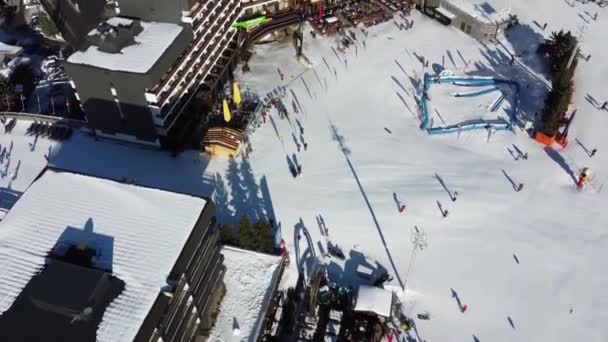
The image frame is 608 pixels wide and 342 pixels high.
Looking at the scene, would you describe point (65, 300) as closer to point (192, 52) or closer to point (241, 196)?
point (241, 196)

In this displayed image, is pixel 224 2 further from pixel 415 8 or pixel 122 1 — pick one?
pixel 415 8

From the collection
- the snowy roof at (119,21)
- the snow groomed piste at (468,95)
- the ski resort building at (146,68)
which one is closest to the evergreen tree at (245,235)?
the ski resort building at (146,68)

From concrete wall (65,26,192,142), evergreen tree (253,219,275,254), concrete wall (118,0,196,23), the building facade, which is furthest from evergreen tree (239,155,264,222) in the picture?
concrete wall (118,0,196,23)

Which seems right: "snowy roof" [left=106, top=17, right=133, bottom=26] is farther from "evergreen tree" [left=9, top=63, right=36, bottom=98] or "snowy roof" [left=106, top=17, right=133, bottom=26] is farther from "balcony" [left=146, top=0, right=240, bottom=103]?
"evergreen tree" [left=9, top=63, right=36, bottom=98]

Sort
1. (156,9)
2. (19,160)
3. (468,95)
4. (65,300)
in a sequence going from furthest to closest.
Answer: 1. (468,95)
2. (19,160)
3. (156,9)
4. (65,300)

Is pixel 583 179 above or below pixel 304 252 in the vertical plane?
above

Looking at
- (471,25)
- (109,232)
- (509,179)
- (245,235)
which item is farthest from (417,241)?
(471,25)

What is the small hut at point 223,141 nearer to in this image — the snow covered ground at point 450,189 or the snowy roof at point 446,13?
the snow covered ground at point 450,189

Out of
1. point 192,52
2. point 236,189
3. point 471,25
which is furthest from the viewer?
point 471,25

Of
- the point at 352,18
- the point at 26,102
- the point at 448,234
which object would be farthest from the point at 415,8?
the point at 26,102
